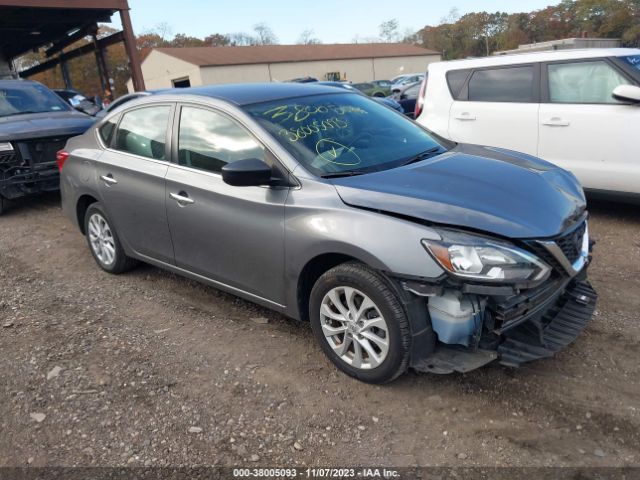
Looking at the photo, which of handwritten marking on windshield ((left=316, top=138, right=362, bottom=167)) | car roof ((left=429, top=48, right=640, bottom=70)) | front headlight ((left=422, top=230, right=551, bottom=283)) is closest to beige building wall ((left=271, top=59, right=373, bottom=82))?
car roof ((left=429, top=48, right=640, bottom=70))

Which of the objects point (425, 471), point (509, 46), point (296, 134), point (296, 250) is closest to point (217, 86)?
point (296, 134)

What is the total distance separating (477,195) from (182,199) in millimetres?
2026

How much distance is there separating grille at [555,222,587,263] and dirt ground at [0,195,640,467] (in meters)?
0.67

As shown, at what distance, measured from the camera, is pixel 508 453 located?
96.8 inches

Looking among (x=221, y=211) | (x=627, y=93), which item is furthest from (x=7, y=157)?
(x=627, y=93)

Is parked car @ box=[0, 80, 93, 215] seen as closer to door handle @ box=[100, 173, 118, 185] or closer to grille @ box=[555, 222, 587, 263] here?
door handle @ box=[100, 173, 118, 185]

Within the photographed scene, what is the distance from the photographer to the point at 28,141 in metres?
7.02

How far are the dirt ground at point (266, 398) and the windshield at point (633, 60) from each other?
232 cm

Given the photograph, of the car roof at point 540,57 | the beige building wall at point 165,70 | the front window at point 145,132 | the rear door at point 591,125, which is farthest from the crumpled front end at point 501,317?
the beige building wall at point 165,70

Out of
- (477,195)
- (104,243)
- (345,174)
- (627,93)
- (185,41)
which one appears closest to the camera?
(477,195)

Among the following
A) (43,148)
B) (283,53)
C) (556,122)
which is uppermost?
(283,53)

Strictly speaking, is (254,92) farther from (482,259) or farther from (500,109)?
(500,109)

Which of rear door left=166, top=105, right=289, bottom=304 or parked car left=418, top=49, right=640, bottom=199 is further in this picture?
parked car left=418, top=49, right=640, bottom=199

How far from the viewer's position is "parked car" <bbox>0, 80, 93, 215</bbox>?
693 centimetres
